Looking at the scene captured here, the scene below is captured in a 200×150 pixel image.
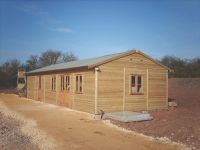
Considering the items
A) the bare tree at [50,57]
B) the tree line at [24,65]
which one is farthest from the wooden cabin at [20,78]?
the bare tree at [50,57]

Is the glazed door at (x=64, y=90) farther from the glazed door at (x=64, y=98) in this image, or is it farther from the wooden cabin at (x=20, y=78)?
the wooden cabin at (x=20, y=78)

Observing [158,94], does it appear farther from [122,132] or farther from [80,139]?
[80,139]

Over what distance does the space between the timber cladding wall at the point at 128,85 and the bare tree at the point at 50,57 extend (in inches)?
2057

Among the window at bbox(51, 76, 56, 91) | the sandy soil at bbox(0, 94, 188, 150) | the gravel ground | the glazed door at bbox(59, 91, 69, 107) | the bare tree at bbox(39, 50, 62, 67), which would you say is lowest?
the sandy soil at bbox(0, 94, 188, 150)

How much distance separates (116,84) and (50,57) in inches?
2244

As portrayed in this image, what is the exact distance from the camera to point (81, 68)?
53.2 ft

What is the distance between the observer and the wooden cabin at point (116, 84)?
15.1 meters

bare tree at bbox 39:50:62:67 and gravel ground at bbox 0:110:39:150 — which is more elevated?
bare tree at bbox 39:50:62:67

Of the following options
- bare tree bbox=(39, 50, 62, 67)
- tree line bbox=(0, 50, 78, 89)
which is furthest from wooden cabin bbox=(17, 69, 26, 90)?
bare tree bbox=(39, 50, 62, 67)

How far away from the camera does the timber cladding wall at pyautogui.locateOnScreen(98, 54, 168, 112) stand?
15227 mm

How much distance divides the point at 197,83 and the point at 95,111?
24.1m

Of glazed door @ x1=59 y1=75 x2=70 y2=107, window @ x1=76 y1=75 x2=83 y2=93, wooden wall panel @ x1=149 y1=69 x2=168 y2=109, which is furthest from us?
glazed door @ x1=59 y1=75 x2=70 y2=107

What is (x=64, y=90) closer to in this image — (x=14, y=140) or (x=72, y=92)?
(x=72, y=92)

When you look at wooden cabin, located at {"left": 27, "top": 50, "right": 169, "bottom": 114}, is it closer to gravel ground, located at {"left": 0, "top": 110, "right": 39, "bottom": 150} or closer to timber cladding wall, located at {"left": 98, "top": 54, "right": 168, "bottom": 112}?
timber cladding wall, located at {"left": 98, "top": 54, "right": 168, "bottom": 112}
